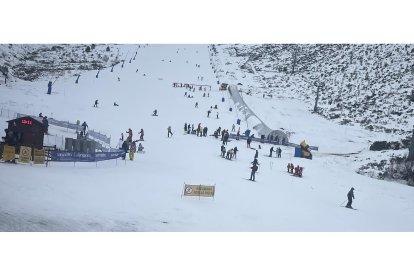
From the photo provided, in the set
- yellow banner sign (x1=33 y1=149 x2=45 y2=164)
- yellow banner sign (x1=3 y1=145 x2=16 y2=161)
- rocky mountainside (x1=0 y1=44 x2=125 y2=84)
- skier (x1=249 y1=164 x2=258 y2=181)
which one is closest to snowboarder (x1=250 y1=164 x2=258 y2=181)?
skier (x1=249 y1=164 x2=258 y2=181)

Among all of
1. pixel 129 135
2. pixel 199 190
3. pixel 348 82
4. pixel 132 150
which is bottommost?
pixel 199 190

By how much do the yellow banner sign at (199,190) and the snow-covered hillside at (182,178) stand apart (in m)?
0.16

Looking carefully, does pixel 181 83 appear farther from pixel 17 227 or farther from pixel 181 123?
pixel 17 227

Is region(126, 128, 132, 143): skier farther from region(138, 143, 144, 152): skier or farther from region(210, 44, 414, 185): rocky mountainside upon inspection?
region(210, 44, 414, 185): rocky mountainside

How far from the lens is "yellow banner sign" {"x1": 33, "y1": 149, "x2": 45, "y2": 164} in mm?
10352

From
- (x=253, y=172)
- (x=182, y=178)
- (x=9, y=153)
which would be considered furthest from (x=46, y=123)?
(x=253, y=172)

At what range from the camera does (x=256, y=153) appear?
12.4 metres

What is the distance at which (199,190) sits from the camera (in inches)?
381

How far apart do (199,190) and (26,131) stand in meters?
4.77

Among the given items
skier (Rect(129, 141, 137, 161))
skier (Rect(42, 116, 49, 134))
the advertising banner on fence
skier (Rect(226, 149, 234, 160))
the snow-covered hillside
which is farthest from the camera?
skier (Rect(226, 149, 234, 160))

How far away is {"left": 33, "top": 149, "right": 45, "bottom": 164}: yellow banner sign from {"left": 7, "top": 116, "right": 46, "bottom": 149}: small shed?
44cm

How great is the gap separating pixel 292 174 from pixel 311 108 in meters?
2.24

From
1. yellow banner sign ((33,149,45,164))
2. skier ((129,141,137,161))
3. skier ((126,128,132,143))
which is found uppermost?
skier ((126,128,132,143))

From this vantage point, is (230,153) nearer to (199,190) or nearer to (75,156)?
(199,190)
